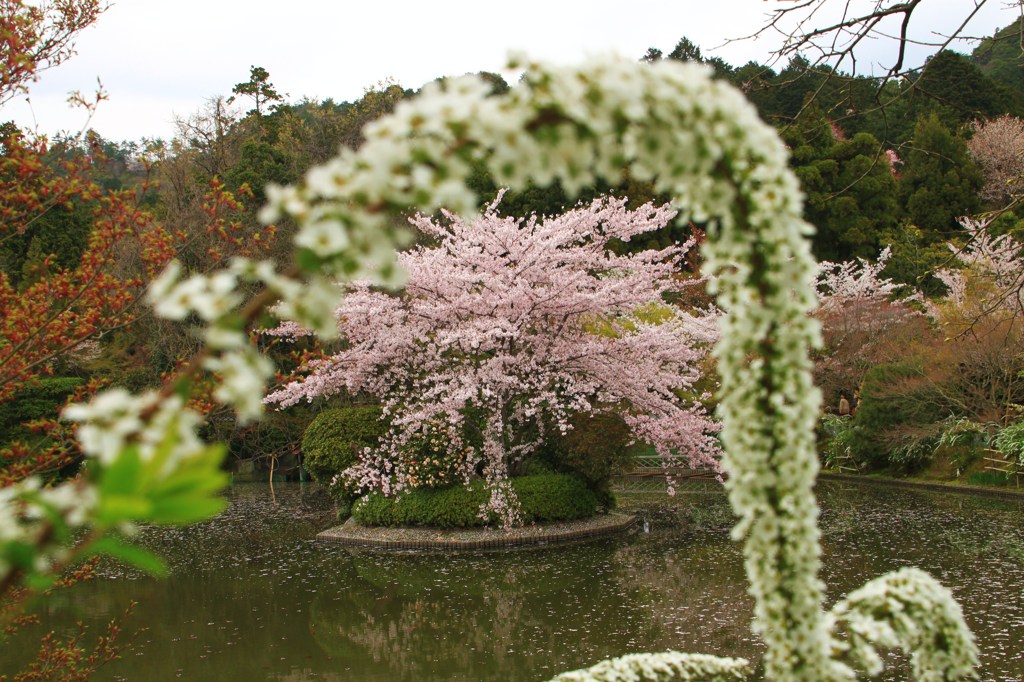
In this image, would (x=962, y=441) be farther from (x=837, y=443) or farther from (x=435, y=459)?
(x=435, y=459)

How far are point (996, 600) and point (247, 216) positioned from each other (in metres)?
19.6

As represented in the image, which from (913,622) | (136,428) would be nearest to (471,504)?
(913,622)

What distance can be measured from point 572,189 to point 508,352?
10.8 metres

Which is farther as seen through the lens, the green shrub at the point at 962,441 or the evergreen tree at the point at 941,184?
the evergreen tree at the point at 941,184

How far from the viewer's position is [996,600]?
7.34 metres

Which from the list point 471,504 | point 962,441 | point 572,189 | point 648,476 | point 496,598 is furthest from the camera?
point 648,476

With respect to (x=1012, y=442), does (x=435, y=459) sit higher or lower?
higher

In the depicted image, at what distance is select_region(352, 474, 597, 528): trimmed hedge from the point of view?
37.8 ft

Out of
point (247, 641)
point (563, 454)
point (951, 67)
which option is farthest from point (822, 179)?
point (247, 641)

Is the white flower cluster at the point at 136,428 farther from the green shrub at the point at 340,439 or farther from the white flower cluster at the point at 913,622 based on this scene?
the green shrub at the point at 340,439

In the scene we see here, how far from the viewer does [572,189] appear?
51.5 inches

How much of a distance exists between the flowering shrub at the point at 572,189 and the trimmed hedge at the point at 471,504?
9637mm

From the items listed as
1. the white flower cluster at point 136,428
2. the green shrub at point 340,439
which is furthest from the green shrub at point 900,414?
the white flower cluster at point 136,428

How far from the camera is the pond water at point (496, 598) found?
21.8ft
